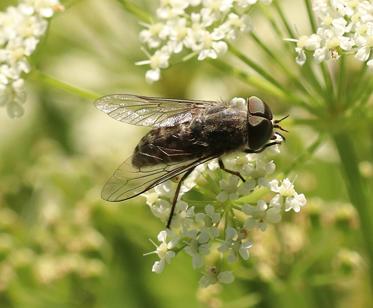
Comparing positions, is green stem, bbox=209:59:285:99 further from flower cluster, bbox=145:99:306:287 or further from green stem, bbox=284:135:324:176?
flower cluster, bbox=145:99:306:287

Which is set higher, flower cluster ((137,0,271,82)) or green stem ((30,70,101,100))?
flower cluster ((137,0,271,82))

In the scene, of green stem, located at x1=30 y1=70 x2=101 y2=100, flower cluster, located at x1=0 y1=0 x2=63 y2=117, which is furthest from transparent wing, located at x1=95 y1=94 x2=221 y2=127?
flower cluster, located at x1=0 y1=0 x2=63 y2=117

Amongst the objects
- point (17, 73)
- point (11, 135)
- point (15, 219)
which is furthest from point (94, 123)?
point (17, 73)

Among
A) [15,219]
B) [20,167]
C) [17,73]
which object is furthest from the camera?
[20,167]

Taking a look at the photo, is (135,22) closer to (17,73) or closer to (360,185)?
(17,73)

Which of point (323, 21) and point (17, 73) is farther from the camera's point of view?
point (17, 73)
